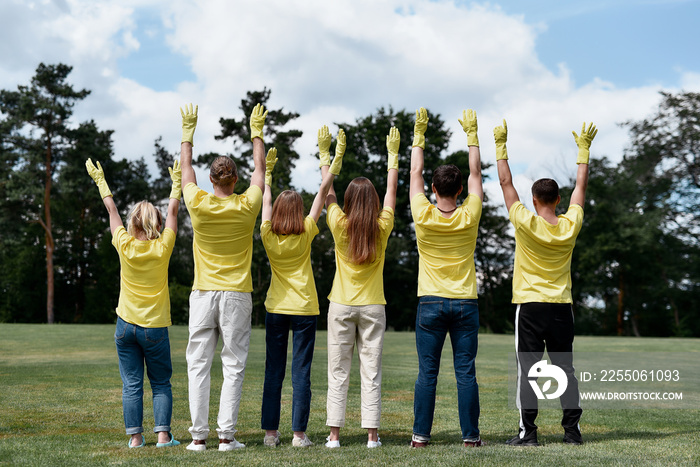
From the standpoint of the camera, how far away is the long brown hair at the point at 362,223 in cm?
552

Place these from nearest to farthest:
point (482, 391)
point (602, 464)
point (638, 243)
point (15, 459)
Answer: point (602, 464), point (15, 459), point (482, 391), point (638, 243)

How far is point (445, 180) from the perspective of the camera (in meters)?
5.54

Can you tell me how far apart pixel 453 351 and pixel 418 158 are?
1748mm

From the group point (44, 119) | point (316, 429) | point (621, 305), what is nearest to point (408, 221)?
point (621, 305)

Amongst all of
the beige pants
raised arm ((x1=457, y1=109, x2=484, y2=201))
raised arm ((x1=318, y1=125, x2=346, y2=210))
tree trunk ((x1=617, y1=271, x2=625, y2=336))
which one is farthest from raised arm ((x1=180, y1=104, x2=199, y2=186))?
tree trunk ((x1=617, y1=271, x2=625, y2=336))

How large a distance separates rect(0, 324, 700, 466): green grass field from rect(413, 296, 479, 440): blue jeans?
0.85ft

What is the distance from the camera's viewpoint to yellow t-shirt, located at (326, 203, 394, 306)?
18.1ft

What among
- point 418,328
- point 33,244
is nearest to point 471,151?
point 418,328

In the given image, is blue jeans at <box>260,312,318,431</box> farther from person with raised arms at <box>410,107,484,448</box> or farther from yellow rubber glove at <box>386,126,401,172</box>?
yellow rubber glove at <box>386,126,401,172</box>

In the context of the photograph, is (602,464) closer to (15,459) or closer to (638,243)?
(15,459)

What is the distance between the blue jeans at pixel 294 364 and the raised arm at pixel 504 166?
207cm

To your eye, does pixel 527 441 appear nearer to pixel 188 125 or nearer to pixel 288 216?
Result: pixel 288 216

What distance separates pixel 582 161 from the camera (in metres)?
6.23

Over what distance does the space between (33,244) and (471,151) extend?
1974 inches
